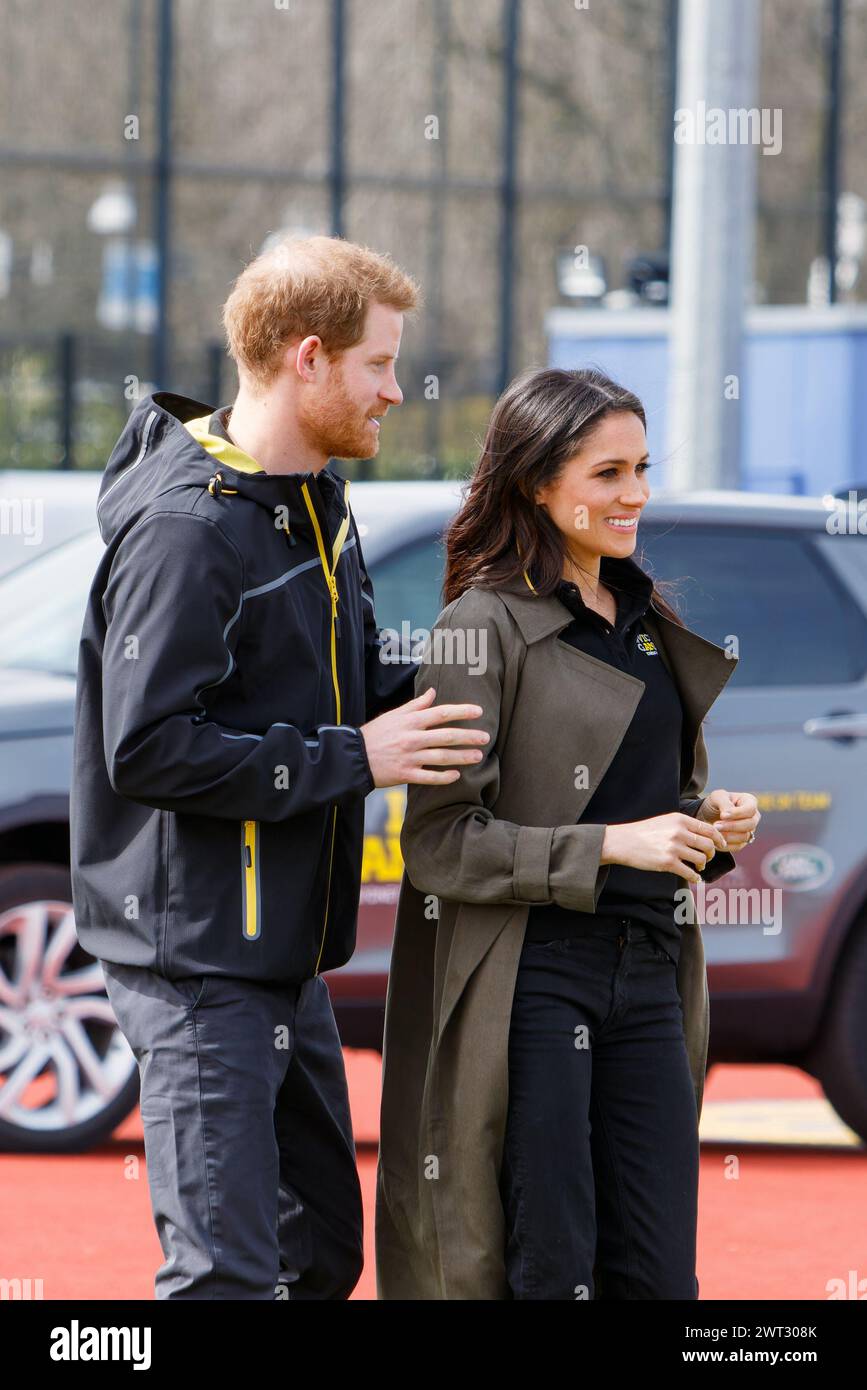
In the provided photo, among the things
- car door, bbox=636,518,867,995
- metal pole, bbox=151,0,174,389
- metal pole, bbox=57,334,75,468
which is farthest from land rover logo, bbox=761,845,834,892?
metal pole, bbox=57,334,75,468

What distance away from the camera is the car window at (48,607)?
21.0ft

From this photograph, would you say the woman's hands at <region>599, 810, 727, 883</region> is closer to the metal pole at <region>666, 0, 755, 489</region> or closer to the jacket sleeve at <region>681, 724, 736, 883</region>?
the jacket sleeve at <region>681, 724, 736, 883</region>

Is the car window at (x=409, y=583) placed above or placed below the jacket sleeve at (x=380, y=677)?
below

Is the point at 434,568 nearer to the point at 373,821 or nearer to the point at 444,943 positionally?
the point at 373,821

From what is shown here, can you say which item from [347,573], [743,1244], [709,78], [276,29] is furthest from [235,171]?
[347,573]

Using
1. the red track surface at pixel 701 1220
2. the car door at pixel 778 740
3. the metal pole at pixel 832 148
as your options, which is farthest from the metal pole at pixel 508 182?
the red track surface at pixel 701 1220

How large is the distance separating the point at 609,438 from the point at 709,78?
6273 mm

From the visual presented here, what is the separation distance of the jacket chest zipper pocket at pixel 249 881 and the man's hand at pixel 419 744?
203 mm

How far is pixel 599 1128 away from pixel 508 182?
16.9m

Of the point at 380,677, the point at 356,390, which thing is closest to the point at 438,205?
the point at 380,677

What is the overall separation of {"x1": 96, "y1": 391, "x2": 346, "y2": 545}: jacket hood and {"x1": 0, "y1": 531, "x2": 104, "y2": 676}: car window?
2660mm

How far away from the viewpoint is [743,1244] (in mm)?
5699

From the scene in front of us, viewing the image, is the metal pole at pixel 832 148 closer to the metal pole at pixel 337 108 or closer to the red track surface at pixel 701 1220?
the metal pole at pixel 337 108

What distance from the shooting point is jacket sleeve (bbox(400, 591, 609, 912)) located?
3.36m
